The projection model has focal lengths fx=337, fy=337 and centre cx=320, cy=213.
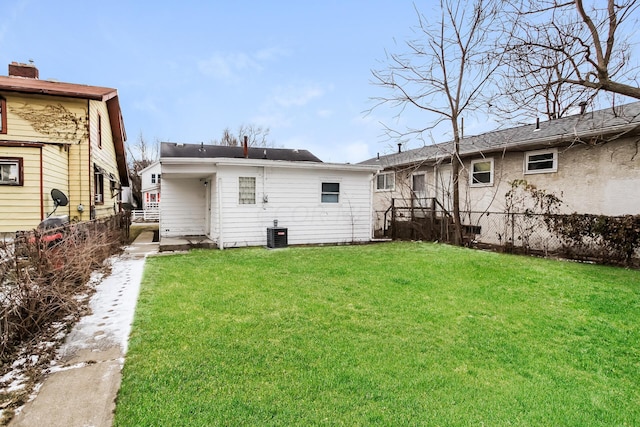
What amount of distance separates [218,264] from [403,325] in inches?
191

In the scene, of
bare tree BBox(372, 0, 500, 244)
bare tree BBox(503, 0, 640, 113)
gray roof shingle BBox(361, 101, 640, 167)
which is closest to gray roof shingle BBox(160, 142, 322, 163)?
bare tree BBox(372, 0, 500, 244)

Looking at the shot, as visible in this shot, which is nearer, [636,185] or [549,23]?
[549,23]

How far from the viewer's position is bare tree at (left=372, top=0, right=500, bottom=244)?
11.4m

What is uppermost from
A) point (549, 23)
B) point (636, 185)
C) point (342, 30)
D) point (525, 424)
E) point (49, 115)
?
point (342, 30)

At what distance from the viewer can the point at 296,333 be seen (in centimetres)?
373

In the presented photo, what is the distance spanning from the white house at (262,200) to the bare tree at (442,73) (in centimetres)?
303

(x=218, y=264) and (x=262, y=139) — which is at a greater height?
(x=262, y=139)

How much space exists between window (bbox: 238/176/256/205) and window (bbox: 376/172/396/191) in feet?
26.9

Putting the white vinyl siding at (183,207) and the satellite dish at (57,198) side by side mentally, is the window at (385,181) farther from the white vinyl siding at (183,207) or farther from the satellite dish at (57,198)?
the satellite dish at (57,198)

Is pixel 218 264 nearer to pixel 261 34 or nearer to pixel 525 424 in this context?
pixel 525 424

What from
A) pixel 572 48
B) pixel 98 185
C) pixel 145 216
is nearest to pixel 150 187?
pixel 145 216

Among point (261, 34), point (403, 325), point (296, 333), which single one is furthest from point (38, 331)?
point (261, 34)

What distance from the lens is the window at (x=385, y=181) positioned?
1670cm

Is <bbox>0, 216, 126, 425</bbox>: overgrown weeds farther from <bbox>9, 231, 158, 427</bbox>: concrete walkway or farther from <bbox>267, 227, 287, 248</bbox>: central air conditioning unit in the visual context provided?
<bbox>267, 227, 287, 248</bbox>: central air conditioning unit
